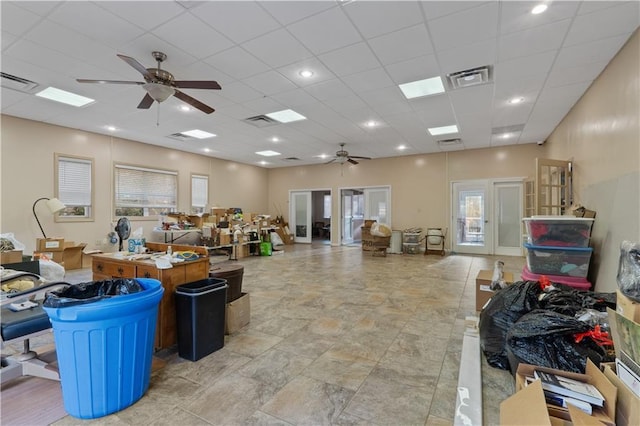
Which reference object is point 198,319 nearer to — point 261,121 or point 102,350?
point 102,350

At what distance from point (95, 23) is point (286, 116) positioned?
314 cm

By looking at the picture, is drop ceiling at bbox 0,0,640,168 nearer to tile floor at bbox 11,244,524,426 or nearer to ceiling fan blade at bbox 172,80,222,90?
ceiling fan blade at bbox 172,80,222,90

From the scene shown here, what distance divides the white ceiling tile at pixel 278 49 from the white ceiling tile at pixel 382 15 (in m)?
0.70

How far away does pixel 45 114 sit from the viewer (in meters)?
5.41

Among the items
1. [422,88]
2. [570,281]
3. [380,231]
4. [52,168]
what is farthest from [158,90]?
[380,231]

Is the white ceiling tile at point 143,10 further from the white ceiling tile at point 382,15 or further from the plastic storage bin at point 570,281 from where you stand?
the plastic storage bin at point 570,281

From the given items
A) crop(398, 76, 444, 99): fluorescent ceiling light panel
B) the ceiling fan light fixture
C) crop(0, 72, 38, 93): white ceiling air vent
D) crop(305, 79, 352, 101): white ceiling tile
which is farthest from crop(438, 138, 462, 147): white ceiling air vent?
crop(0, 72, 38, 93): white ceiling air vent

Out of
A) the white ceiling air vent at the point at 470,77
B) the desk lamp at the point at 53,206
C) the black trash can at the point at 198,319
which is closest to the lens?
the black trash can at the point at 198,319

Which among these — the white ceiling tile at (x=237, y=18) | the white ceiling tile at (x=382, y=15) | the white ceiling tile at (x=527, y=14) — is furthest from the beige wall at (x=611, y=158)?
the white ceiling tile at (x=237, y=18)

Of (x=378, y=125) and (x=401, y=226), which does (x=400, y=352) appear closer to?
(x=378, y=125)

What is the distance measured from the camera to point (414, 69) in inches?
146

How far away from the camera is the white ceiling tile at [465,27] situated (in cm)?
263

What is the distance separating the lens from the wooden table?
2.45m

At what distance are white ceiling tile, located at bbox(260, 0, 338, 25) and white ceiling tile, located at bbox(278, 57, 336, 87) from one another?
0.75m
